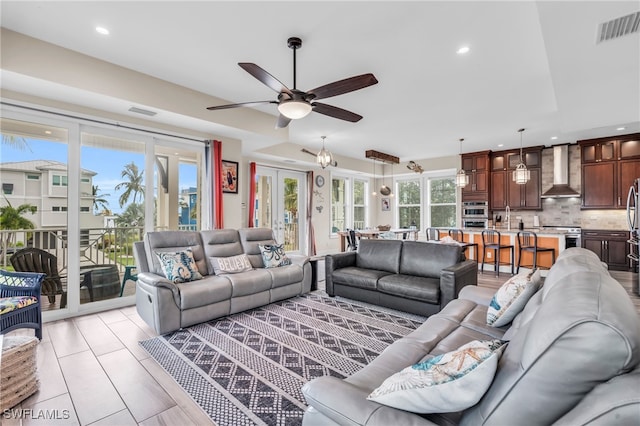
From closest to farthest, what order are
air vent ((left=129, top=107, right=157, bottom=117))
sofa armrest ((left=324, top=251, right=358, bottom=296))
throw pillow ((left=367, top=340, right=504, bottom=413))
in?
throw pillow ((left=367, top=340, right=504, bottom=413)) → air vent ((left=129, top=107, right=157, bottom=117)) → sofa armrest ((left=324, top=251, right=358, bottom=296))

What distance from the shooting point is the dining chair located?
136 inches

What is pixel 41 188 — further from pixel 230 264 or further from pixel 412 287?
pixel 412 287

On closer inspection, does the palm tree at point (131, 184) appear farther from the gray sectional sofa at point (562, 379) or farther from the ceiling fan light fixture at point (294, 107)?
the gray sectional sofa at point (562, 379)

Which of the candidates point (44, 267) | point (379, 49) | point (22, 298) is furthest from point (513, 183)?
point (44, 267)

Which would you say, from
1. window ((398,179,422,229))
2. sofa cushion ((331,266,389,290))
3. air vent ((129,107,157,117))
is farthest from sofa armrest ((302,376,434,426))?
window ((398,179,422,229))

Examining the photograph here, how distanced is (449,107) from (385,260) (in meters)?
2.65

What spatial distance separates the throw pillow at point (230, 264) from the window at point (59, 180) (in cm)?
198

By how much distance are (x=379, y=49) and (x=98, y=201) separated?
401 centimetres

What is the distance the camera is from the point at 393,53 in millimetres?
3143

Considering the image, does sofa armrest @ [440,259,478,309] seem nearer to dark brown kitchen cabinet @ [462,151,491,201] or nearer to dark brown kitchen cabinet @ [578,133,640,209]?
dark brown kitchen cabinet @ [462,151,491,201]

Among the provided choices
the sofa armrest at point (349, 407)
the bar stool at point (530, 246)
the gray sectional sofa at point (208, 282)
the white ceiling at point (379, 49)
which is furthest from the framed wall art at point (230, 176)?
the bar stool at point (530, 246)

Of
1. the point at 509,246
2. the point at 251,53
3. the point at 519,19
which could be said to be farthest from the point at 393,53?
the point at 509,246

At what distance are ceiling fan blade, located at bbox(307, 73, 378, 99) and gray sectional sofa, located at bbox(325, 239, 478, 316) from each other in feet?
7.25

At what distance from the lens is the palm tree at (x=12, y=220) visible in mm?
3352
